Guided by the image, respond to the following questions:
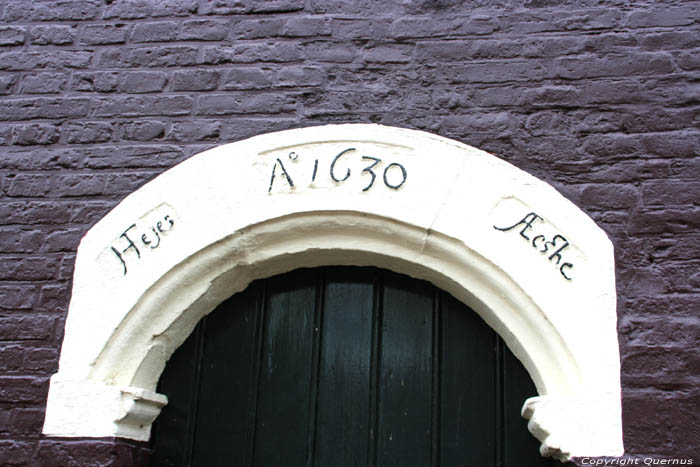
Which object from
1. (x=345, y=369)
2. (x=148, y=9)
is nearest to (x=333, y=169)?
(x=345, y=369)

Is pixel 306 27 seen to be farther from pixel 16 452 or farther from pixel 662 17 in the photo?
pixel 16 452

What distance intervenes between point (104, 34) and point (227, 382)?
1.41m

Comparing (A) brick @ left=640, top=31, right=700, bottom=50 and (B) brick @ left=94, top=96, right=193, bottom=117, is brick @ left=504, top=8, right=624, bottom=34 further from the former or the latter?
(B) brick @ left=94, top=96, right=193, bottom=117

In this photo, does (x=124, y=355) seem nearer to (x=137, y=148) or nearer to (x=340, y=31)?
(x=137, y=148)

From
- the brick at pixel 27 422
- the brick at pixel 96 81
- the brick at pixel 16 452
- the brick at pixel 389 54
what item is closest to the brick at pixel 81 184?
the brick at pixel 96 81

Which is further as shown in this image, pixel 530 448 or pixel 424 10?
pixel 424 10

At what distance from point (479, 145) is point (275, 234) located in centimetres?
76

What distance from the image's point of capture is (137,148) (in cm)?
263

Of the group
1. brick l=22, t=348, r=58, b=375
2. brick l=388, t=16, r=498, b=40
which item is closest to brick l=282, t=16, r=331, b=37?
brick l=388, t=16, r=498, b=40

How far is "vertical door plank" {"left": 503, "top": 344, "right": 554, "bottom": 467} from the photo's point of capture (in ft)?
7.63

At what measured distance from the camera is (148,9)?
281 centimetres

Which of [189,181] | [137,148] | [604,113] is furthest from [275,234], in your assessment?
[604,113]

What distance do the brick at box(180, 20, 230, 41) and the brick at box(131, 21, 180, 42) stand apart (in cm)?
4

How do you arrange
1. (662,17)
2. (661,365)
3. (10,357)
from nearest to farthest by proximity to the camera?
(661,365)
(10,357)
(662,17)
